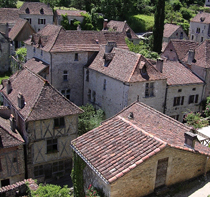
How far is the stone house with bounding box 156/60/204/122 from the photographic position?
31.8m

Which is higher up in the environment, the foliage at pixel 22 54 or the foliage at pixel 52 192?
the foliage at pixel 22 54

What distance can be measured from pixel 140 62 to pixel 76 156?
16.2 meters

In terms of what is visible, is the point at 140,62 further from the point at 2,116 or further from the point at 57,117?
the point at 2,116

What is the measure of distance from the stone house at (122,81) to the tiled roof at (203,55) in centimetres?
641

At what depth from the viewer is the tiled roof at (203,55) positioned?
33406mm

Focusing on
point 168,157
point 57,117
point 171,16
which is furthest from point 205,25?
point 168,157

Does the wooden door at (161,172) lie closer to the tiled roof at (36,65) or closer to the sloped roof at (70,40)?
the tiled roof at (36,65)

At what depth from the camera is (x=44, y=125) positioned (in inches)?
929

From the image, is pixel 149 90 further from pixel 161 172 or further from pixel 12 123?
pixel 161 172

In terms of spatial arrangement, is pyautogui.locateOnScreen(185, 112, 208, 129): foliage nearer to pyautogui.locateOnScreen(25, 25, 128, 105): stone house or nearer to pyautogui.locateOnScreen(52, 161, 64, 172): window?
pyautogui.locateOnScreen(52, 161, 64, 172): window

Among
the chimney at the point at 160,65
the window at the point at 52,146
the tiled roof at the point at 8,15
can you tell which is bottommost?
the window at the point at 52,146

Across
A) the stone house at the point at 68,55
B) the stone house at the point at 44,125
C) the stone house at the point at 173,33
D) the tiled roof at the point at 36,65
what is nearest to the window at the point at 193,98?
the stone house at the point at 68,55

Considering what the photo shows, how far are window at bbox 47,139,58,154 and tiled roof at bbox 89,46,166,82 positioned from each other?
931 centimetres

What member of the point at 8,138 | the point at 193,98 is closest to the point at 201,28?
the point at 193,98
